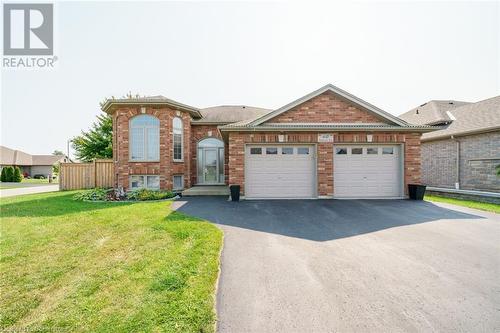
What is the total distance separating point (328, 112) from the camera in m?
11.0

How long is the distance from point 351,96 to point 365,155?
3004 millimetres

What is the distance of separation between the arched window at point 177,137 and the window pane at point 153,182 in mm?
1539

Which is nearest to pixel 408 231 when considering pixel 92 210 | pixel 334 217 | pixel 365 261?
pixel 334 217

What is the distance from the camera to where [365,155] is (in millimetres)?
10398

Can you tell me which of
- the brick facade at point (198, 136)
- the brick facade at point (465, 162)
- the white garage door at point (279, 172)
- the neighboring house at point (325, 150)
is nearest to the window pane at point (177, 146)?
the brick facade at point (198, 136)

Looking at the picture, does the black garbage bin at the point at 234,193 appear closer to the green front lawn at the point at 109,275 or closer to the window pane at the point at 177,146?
the green front lawn at the point at 109,275

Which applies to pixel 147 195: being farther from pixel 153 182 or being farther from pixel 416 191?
pixel 416 191

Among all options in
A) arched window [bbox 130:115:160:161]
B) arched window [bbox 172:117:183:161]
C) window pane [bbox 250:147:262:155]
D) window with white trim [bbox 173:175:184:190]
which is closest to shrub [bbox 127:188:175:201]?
window with white trim [bbox 173:175:184:190]

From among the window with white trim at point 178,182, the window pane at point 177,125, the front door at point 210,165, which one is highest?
the window pane at point 177,125

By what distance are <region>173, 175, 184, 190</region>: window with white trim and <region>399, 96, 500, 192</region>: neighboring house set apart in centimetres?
1602

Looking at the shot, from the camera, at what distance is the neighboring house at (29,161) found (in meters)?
41.2

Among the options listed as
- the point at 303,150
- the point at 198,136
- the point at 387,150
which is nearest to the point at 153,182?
the point at 198,136

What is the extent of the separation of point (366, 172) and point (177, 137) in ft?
34.1

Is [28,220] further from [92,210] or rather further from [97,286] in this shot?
[97,286]
